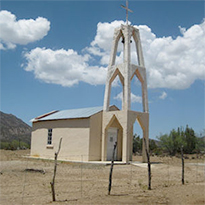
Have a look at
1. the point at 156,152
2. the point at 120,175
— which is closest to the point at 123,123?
the point at 120,175

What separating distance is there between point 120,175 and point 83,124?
7.32m

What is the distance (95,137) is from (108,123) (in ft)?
4.69

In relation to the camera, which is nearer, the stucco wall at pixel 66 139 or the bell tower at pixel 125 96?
the bell tower at pixel 125 96

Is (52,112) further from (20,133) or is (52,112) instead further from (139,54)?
(20,133)

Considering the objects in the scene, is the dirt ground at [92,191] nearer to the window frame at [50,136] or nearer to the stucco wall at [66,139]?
the stucco wall at [66,139]

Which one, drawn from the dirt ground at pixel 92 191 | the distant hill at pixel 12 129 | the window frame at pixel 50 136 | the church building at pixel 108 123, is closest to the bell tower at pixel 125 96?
the church building at pixel 108 123

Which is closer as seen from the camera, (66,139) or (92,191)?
(92,191)

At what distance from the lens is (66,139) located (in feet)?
74.6

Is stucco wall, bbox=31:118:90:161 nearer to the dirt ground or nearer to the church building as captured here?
the church building

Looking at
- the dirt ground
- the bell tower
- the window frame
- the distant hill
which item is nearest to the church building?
the bell tower

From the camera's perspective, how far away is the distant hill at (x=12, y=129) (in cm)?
5891

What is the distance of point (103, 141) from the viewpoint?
2128 cm

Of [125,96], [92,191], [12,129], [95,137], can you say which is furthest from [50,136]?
[12,129]

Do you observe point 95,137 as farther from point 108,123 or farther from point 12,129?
point 12,129
